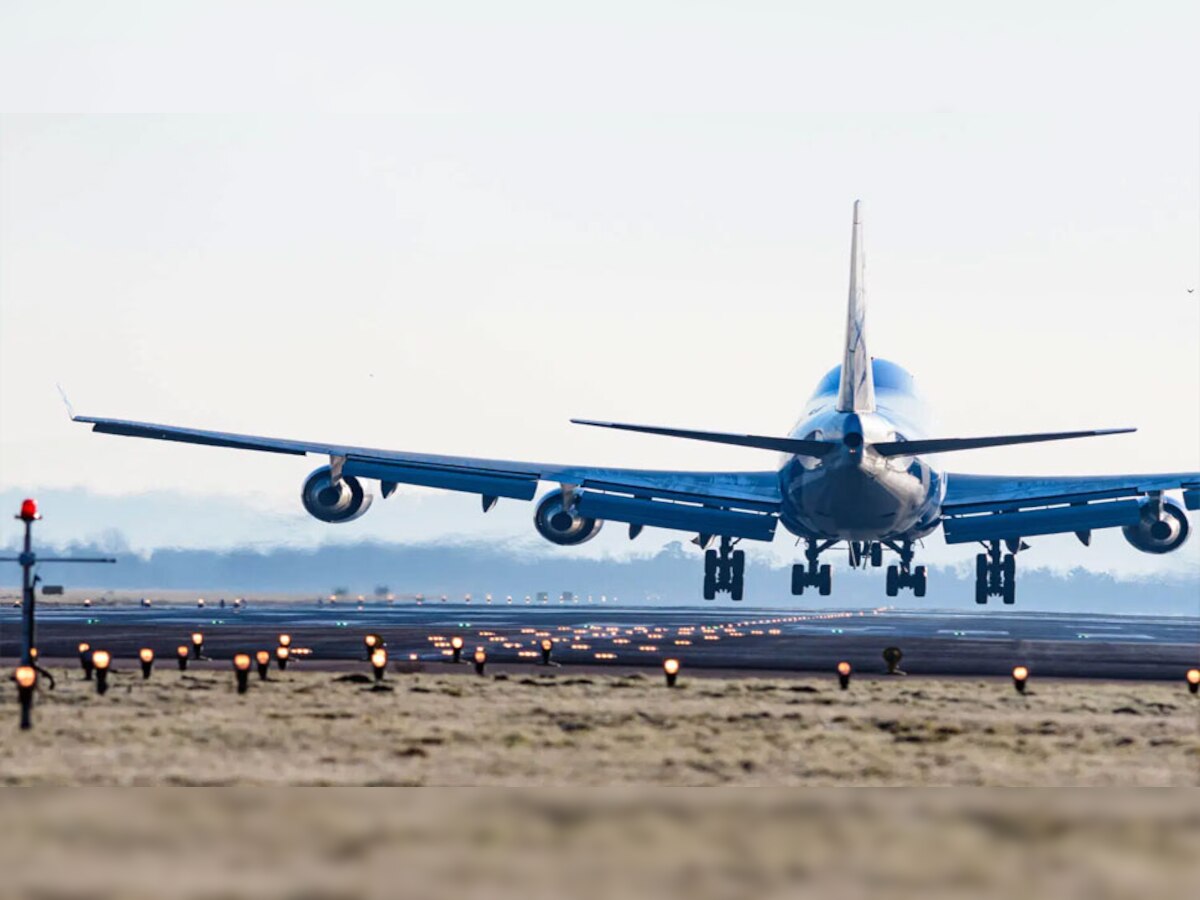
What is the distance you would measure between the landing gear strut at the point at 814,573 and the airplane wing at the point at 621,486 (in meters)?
2.09

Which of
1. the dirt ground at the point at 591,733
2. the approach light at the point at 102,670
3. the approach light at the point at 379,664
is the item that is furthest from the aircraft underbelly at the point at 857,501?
the approach light at the point at 102,670

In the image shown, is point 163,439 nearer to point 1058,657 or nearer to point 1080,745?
point 1058,657

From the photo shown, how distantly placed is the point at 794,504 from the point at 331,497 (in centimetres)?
1854

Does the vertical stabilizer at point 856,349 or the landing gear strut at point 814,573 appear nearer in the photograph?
the vertical stabilizer at point 856,349

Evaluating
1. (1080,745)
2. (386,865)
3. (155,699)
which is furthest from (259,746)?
(1080,745)

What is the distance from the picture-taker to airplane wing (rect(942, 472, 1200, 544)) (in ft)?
237

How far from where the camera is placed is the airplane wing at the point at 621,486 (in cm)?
7275

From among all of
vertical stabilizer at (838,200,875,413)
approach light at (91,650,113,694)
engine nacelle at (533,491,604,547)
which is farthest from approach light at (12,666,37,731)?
engine nacelle at (533,491,604,547)

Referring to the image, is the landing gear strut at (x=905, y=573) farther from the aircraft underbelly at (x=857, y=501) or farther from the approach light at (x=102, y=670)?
the approach light at (x=102, y=670)

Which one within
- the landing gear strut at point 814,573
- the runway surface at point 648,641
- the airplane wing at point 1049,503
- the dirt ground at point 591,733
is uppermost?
the airplane wing at point 1049,503

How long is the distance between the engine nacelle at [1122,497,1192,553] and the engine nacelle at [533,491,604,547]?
70.8 ft

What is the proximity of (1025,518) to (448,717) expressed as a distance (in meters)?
47.9

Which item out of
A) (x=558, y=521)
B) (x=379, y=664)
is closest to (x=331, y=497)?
(x=558, y=521)

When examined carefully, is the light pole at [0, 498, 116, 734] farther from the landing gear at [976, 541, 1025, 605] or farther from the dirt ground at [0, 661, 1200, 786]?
the landing gear at [976, 541, 1025, 605]
